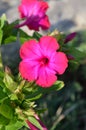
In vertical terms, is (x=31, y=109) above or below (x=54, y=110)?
above

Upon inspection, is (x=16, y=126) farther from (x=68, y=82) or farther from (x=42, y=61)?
(x=68, y=82)

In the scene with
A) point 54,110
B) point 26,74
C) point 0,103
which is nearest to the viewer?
point 26,74

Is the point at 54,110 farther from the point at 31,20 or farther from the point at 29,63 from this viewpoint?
the point at 29,63

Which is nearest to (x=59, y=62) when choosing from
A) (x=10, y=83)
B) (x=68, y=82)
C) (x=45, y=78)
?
(x=45, y=78)

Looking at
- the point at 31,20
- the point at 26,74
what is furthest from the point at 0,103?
the point at 31,20

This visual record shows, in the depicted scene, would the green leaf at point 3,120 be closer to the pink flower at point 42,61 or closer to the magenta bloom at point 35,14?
the pink flower at point 42,61

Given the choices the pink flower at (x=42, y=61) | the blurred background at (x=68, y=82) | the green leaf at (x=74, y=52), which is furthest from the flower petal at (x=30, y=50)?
the blurred background at (x=68, y=82)

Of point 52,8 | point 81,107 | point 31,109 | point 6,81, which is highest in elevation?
point 6,81
